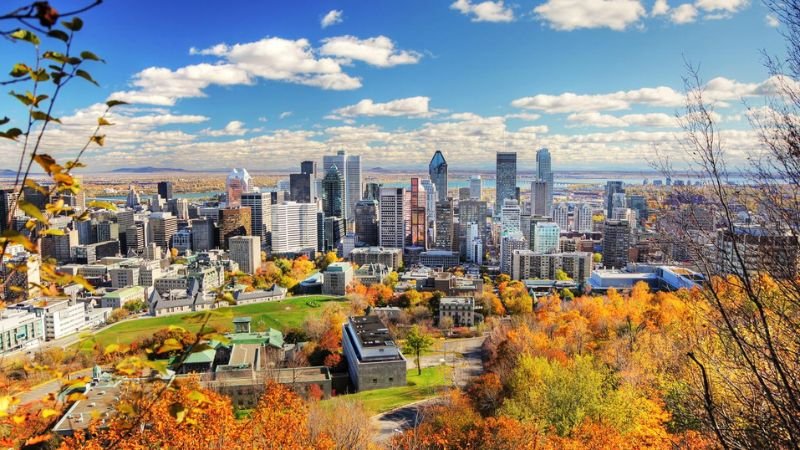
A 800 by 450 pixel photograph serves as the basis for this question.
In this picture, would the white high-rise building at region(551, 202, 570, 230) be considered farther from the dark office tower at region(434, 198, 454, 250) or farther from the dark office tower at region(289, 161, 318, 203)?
the dark office tower at region(289, 161, 318, 203)

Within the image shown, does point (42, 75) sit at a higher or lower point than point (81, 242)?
higher

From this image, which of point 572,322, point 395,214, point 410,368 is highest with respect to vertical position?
point 395,214

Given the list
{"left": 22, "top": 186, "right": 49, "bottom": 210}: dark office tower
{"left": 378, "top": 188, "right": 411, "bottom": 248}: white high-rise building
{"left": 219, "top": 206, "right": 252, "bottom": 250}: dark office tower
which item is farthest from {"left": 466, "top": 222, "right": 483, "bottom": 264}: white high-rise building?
{"left": 22, "top": 186, "right": 49, "bottom": 210}: dark office tower

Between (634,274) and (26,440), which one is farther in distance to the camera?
(634,274)

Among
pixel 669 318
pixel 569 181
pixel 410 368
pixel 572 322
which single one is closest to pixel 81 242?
pixel 410 368

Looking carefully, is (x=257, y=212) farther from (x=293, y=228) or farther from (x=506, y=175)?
(x=506, y=175)

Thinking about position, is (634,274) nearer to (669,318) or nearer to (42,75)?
(669,318)
